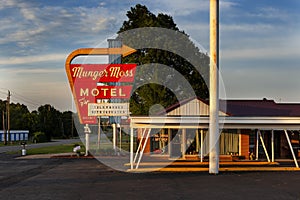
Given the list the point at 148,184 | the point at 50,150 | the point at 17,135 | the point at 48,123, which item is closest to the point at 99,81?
the point at 148,184

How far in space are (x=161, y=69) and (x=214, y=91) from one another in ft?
68.3

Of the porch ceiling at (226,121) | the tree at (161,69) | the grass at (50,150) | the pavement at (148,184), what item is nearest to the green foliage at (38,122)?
the grass at (50,150)

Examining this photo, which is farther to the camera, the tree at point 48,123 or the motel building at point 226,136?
the tree at point 48,123

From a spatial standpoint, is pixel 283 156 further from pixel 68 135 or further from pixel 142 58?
pixel 68 135

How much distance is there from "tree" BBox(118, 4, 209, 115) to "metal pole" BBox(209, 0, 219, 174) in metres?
20.3

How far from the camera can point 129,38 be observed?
44188mm

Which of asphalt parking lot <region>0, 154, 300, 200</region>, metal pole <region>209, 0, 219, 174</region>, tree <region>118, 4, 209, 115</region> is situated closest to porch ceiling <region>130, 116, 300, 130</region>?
metal pole <region>209, 0, 219, 174</region>

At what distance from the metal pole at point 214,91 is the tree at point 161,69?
2027 cm

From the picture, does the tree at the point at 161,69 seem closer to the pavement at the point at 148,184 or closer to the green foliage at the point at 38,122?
the pavement at the point at 148,184

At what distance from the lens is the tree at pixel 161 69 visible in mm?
42344

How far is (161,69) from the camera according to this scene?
42.3 m

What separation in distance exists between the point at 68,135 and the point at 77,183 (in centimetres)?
8996

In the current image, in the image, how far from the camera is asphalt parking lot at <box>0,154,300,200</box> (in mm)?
14727

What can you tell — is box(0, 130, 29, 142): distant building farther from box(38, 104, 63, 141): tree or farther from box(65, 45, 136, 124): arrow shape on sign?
box(65, 45, 136, 124): arrow shape on sign
